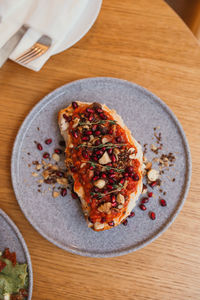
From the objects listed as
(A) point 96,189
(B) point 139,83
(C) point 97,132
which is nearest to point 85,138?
(C) point 97,132

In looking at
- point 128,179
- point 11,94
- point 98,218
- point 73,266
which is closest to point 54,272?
point 73,266

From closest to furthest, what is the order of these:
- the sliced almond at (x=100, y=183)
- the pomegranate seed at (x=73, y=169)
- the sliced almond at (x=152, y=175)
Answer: the sliced almond at (x=100, y=183), the pomegranate seed at (x=73, y=169), the sliced almond at (x=152, y=175)

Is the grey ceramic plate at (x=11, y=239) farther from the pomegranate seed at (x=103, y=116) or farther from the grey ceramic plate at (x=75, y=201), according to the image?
the pomegranate seed at (x=103, y=116)

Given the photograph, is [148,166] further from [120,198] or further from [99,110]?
[99,110]

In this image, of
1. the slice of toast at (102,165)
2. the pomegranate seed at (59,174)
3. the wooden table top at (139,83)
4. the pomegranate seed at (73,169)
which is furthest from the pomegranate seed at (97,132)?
the wooden table top at (139,83)

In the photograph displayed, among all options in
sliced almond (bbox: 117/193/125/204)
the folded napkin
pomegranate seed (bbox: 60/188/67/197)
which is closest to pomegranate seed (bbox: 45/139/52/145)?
pomegranate seed (bbox: 60/188/67/197)

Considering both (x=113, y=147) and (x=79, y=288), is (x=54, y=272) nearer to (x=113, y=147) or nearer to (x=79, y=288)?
(x=79, y=288)
